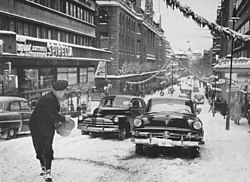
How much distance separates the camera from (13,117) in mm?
14391

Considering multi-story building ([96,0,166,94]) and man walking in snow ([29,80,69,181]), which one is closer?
man walking in snow ([29,80,69,181])

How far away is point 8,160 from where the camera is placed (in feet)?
25.7

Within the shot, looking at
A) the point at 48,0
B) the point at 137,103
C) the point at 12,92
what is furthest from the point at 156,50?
the point at 137,103

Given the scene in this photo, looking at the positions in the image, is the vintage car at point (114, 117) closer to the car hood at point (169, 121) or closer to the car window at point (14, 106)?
the car hood at point (169, 121)

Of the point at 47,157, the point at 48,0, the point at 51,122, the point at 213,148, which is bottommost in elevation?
the point at 213,148

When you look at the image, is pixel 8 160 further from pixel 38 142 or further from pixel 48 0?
pixel 48 0

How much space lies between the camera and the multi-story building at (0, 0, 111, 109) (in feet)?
76.3

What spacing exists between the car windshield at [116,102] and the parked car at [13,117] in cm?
356

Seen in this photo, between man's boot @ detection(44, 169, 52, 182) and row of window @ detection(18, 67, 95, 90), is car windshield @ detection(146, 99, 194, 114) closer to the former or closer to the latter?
man's boot @ detection(44, 169, 52, 182)

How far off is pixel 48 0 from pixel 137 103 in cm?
2168

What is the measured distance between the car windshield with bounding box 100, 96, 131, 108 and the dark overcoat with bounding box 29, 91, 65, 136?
8384 millimetres

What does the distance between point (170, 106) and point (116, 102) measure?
14.9ft

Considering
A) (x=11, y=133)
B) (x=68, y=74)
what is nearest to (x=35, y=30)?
(x=68, y=74)

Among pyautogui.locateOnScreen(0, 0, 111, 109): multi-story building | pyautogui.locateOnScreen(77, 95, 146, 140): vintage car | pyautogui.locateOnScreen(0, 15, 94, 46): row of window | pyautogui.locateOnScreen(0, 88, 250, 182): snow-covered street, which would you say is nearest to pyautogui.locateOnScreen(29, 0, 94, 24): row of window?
pyautogui.locateOnScreen(0, 0, 111, 109): multi-story building
